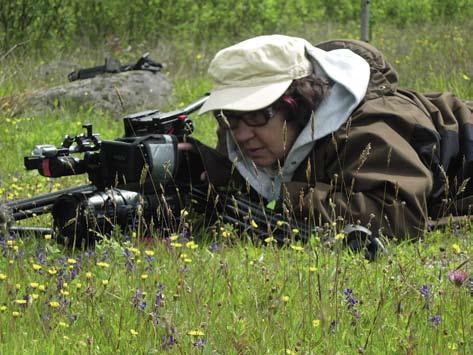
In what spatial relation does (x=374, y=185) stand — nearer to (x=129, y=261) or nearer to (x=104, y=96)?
(x=129, y=261)

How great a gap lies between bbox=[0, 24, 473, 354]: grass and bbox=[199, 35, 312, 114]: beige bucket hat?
0.60 meters

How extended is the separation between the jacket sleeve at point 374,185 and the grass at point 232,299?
0.13 m

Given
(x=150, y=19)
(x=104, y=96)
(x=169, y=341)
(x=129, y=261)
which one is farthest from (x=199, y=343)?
(x=150, y=19)

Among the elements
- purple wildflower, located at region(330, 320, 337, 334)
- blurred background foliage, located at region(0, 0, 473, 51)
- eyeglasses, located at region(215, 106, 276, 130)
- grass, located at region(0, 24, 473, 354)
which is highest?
eyeglasses, located at region(215, 106, 276, 130)

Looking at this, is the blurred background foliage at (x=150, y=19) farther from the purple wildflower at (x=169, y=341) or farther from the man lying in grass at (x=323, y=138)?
the purple wildflower at (x=169, y=341)

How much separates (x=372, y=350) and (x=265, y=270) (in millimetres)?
589

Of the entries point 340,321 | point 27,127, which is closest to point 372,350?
point 340,321

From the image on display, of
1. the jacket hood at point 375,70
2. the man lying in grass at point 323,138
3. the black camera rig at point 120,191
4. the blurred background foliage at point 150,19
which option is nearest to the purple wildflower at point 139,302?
the black camera rig at point 120,191

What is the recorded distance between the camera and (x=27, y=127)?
24.5ft

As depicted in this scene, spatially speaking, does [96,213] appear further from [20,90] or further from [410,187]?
[20,90]

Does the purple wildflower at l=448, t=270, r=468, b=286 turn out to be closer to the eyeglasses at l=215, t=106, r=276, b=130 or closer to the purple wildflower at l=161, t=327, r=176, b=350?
→ the purple wildflower at l=161, t=327, r=176, b=350

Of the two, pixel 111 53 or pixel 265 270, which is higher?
pixel 265 270

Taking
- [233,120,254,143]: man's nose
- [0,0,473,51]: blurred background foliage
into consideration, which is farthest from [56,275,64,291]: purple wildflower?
[0,0,473,51]: blurred background foliage

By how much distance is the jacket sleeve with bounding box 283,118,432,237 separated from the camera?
4074 millimetres
